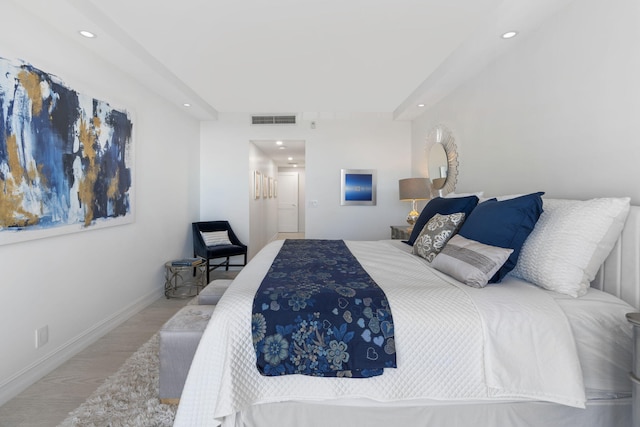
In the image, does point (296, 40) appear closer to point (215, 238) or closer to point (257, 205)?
point (215, 238)

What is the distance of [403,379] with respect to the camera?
1.23m

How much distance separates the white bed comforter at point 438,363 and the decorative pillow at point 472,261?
20 centimetres

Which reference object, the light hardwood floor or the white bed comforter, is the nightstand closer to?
the white bed comforter

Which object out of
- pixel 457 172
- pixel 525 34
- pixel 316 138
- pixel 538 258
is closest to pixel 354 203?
pixel 316 138

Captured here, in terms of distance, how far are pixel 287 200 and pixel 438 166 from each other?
6548mm

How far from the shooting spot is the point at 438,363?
4.04 feet

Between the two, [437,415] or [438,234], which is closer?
[437,415]

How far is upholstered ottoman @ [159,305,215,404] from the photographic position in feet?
5.35

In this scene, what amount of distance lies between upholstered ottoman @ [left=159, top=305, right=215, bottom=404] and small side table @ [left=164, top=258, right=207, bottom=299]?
1985 millimetres

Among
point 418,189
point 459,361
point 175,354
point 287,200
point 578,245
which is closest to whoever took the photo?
point 459,361

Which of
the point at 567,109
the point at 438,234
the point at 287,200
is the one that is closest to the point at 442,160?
the point at 567,109

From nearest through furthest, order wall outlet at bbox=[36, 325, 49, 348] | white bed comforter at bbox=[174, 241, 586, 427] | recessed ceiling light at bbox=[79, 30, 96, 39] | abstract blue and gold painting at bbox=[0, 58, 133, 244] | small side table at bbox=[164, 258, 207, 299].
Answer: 1. white bed comforter at bbox=[174, 241, 586, 427]
2. abstract blue and gold painting at bbox=[0, 58, 133, 244]
3. wall outlet at bbox=[36, 325, 49, 348]
4. recessed ceiling light at bbox=[79, 30, 96, 39]
5. small side table at bbox=[164, 258, 207, 299]

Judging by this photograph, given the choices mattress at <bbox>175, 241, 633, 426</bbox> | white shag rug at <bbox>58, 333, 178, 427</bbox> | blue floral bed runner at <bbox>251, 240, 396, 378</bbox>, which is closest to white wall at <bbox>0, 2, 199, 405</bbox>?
white shag rug at <bbox>58, 333, 178, 427</bbox>

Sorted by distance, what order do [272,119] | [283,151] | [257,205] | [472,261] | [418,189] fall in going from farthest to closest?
1. [283,151]
2. [257,205]
3. [272,119]
4. [418,189]
5. [472,261]
